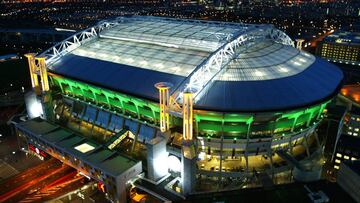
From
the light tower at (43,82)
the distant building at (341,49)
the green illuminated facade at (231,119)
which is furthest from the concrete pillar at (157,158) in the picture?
the distant building at (341,49)

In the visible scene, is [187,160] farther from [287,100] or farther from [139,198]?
[287,100]

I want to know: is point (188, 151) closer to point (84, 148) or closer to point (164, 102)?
point (164, 102)

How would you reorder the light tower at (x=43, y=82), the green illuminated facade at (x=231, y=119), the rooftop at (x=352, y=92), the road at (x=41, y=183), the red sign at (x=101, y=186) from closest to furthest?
the green illuminated facade at (x=231, y=119)
the road at (x=41, y=183)
the red sign at (x=101, y=186)
the light tower at (x=43, y=82)
the rooftop at (x=352, y=92)

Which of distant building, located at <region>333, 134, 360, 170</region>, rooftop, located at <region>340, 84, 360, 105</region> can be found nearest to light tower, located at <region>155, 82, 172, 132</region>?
distant building, located at <region>333, 134, 360, 170</region>

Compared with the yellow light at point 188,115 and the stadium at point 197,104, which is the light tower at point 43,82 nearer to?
the stadium at point 197,104

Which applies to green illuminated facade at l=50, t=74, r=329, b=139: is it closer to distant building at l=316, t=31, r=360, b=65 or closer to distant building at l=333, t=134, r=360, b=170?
distant building at l=333, t=134, r=360, b=170
